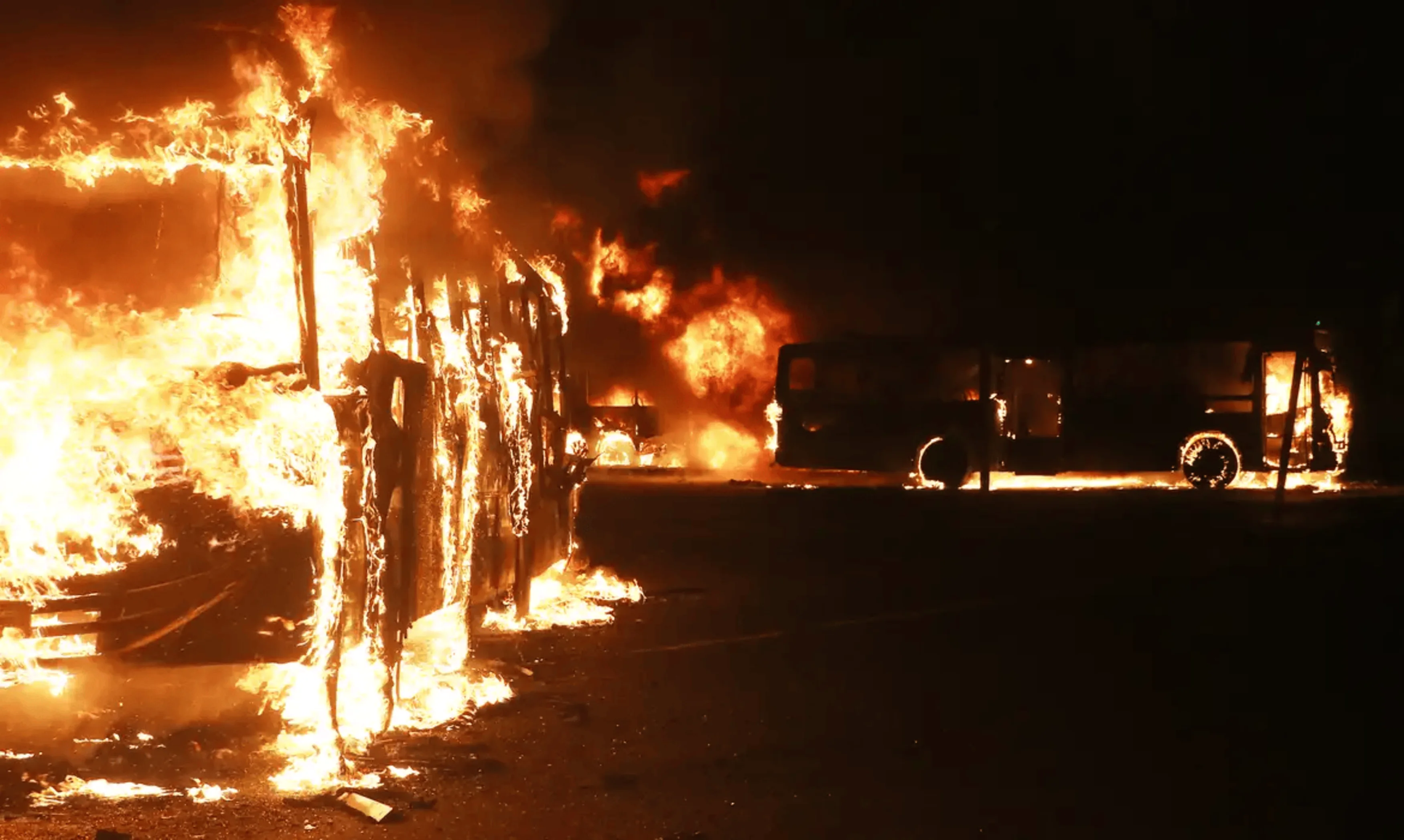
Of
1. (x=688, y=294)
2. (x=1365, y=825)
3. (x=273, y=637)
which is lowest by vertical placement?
(x=1365, y=825)

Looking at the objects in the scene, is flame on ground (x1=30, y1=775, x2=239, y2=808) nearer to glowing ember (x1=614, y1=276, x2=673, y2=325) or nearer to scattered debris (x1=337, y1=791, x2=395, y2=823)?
scattered debris (x1=337, y1=791, x2=395, y2=823)

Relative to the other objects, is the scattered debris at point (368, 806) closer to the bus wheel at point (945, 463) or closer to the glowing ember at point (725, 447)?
the bus wheel at point (945, 463)

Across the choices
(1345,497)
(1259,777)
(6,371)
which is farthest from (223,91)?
(1345,497)

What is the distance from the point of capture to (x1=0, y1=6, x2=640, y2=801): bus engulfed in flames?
4812 mm

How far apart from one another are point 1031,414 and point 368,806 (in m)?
19.5

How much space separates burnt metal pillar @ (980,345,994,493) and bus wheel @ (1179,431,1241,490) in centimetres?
313

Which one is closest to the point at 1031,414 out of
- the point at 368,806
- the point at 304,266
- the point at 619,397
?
the point at 619,397

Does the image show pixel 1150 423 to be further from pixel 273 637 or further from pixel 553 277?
pixel 273 637

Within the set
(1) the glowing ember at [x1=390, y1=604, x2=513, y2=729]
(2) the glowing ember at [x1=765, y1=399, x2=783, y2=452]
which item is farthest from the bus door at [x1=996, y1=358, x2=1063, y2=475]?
(1) the glowing ember at [x1=390, y1=604, x2=513, y2=729]

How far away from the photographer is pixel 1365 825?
455 cm

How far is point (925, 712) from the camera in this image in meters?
6.25

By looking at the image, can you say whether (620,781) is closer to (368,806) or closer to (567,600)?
(368,806)

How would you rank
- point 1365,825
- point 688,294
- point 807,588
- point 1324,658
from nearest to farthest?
point 1365,825 < point 1324,658 < point 807,588 < point 688,294

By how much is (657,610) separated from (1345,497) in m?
12.9
